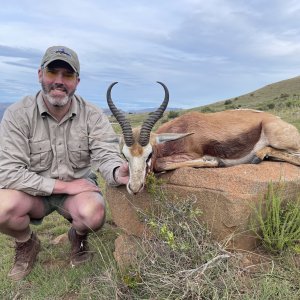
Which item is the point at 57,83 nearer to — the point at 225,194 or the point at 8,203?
the point at 8,203

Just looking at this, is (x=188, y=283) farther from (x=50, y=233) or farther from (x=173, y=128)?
(x=50, y=233)

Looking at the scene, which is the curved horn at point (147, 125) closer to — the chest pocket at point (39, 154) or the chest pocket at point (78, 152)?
the chest pocket at point (78, 152)

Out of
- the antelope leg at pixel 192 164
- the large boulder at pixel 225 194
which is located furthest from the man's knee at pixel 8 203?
the antelope leg at pixel 192 164

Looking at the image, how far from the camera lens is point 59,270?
577 centimetres

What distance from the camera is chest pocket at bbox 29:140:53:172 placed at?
18.8 ft

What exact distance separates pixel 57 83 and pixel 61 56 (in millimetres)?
363

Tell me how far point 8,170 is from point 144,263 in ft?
7.32

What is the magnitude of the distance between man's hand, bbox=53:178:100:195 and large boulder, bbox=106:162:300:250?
0.45 meters

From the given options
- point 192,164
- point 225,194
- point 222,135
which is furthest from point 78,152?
point 222,135

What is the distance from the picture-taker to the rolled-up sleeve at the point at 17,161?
550cm

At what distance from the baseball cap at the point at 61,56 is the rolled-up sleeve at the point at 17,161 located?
891 millimetres

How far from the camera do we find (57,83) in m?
5.62

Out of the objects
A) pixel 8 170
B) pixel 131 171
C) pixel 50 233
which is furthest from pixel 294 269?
pixel 50 233

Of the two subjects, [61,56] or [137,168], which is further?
[61,56]
